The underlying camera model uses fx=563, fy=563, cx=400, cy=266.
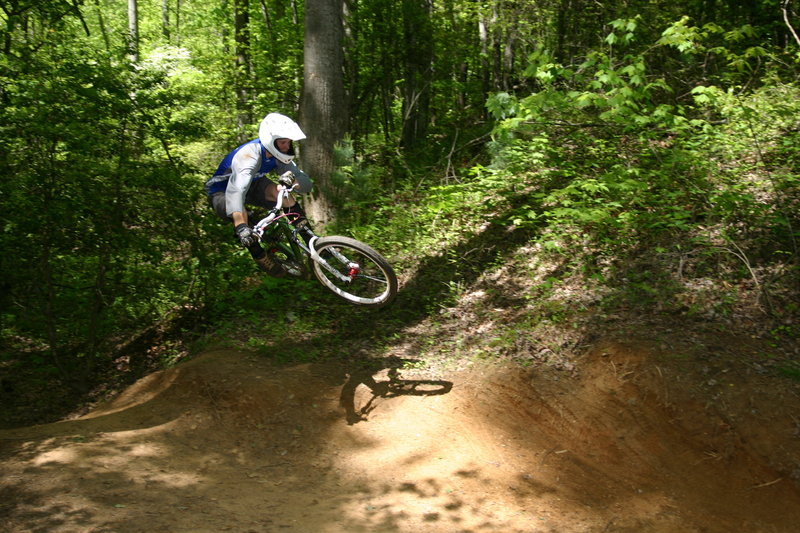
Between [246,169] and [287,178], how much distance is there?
411 mm

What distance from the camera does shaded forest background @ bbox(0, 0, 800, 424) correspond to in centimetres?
636

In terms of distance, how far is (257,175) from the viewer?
229 inches

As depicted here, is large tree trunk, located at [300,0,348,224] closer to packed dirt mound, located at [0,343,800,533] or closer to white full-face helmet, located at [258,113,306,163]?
white full-face helmet, located at [258,113,306,163]

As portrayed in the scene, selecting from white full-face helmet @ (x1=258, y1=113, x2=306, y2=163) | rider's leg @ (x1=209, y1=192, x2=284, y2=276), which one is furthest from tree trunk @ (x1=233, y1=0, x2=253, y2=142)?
white full-face helmet @ (x1=258, y1=113, x2=306, y2=163)

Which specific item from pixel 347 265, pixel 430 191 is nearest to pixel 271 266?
pixel 347 265

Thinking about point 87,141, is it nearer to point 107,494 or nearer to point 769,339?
point 107,494

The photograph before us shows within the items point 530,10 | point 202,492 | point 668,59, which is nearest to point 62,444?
point 202,492

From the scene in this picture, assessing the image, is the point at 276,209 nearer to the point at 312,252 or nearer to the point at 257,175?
the point at 257,175

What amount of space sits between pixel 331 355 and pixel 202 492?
2701 millimetres

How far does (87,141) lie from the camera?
6277 millimetres

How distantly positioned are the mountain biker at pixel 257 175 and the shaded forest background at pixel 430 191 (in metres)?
1.43

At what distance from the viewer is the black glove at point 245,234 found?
5.52 meters

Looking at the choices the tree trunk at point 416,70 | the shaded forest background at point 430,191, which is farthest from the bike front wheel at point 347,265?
the tree trunk at point 416,70

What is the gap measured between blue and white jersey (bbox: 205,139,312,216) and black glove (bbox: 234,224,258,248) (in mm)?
184
